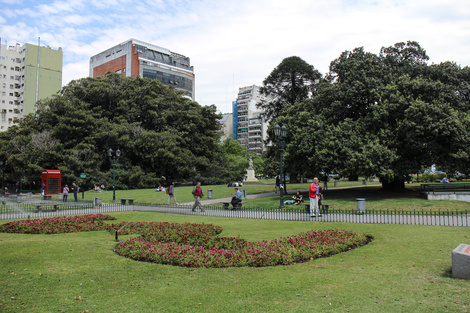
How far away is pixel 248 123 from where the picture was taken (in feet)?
403

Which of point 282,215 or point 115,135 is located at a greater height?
point 115,135

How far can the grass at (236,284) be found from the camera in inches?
206

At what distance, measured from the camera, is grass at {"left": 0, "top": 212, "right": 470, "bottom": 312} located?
523 cm

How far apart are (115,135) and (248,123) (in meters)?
82.1

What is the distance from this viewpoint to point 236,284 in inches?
249

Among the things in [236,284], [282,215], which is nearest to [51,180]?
[282,215]

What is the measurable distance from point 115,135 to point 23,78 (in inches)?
2194

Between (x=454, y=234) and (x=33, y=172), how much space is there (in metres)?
44.4

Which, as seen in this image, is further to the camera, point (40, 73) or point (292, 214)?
point (40, 73)

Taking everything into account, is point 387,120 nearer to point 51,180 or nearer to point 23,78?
point 51,180

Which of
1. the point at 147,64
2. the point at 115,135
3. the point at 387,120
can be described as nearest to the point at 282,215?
the point at 387,120

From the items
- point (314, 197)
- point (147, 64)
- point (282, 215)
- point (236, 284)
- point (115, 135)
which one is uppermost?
point (147, 64)

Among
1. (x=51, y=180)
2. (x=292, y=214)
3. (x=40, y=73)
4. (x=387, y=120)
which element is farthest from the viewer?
(x=40, y=73)

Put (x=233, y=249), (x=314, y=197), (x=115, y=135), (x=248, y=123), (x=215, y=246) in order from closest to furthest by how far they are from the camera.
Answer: (x=233, y=249), (x=215, y=246), (x=314, y=197), (x=115, y=135), (x=248, y=123)
